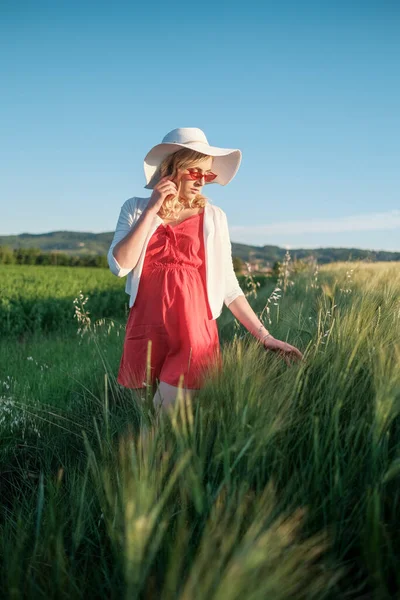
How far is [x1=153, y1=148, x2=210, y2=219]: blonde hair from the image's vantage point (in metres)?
2.94

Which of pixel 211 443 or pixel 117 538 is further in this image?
pixel 211 443

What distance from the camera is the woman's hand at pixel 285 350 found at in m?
2.57

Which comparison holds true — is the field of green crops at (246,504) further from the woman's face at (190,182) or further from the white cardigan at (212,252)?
the woman's face at (190,182)

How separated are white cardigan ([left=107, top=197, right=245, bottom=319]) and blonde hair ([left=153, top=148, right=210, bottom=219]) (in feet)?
0.18

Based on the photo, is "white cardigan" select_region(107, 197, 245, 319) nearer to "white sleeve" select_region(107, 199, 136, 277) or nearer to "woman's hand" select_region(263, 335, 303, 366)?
"white sleeve" select_region(107, 199, 136, 277)

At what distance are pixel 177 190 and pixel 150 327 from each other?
0.74 meters

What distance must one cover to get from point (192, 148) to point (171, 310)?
2.71 feet

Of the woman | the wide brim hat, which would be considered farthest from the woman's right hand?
the wide brim hat

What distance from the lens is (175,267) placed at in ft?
9.48

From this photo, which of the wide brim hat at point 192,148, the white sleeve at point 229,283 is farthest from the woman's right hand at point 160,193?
the white sleeve at point 229,283

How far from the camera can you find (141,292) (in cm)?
290

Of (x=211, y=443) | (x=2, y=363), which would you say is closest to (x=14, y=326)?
(x=2, y=363)

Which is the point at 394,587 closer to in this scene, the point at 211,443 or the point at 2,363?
the point at 211,443

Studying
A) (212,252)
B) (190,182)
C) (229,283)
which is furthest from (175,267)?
(190,182)
